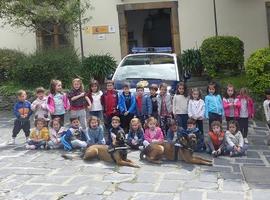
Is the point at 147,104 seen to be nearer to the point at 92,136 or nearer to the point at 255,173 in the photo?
the point at 92,136

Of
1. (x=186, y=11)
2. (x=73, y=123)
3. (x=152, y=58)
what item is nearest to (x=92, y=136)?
(x=73, y=123)

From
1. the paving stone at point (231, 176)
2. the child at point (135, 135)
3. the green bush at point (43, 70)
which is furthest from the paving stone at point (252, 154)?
the green bush at point (43, 70)

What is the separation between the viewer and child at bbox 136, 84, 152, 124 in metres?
10.0

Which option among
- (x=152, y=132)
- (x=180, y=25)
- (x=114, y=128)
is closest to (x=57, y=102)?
(x=114, y=128)

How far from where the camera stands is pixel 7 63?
15844mm

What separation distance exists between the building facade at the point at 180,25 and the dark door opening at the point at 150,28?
7.65 ft

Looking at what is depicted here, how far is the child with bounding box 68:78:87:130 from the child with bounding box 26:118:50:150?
2.25 ft

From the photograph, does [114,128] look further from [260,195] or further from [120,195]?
[260,195]

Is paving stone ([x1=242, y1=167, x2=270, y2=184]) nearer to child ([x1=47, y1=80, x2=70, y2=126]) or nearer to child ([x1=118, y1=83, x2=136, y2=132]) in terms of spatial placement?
child ([x1=118, y1=83, x2=136, y2=132])

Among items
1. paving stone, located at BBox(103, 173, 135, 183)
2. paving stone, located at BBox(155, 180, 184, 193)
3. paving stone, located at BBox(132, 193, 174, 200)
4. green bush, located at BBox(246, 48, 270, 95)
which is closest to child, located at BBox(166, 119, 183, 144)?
paving stone, located at BBox(103, 173, 135, 183)

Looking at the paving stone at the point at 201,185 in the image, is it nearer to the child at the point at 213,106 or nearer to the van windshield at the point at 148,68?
the child at the point at 213,106

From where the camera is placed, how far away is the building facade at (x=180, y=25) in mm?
17547

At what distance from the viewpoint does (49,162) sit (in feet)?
27.8

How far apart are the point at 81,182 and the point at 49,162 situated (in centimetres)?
133
